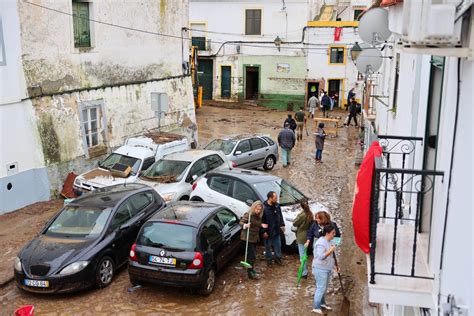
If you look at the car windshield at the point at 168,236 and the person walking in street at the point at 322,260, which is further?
the car windshield at the point at 168,236

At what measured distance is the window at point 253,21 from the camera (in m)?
35.5

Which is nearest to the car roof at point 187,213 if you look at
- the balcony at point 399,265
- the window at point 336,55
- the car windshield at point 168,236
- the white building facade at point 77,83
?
the car windshield at point 168,236

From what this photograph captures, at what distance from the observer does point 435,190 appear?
5.27 meters

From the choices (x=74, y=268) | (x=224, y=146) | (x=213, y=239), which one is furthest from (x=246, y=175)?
(x=224, y=146)

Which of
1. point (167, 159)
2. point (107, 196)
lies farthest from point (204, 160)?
point (107, 196)

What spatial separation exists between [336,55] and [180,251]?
2694 cm

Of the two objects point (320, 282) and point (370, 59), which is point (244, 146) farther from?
point (320, 282)

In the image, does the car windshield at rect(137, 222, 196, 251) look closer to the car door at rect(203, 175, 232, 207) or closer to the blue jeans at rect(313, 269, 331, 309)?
the blue jeans at rect(313, 269, 331, 309)

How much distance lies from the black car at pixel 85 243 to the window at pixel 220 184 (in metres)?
1.77

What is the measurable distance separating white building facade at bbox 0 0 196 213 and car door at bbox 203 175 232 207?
565 centimetres

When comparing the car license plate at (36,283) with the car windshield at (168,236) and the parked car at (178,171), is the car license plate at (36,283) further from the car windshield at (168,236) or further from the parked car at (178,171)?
the parked car at (178,171)

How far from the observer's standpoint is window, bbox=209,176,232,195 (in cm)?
1354

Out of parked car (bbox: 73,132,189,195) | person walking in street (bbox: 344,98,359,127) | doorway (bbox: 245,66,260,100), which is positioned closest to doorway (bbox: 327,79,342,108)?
doorway (bbox: 245,66,260,100)

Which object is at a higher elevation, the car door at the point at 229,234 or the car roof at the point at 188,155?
the car roof at the point at 188,155
